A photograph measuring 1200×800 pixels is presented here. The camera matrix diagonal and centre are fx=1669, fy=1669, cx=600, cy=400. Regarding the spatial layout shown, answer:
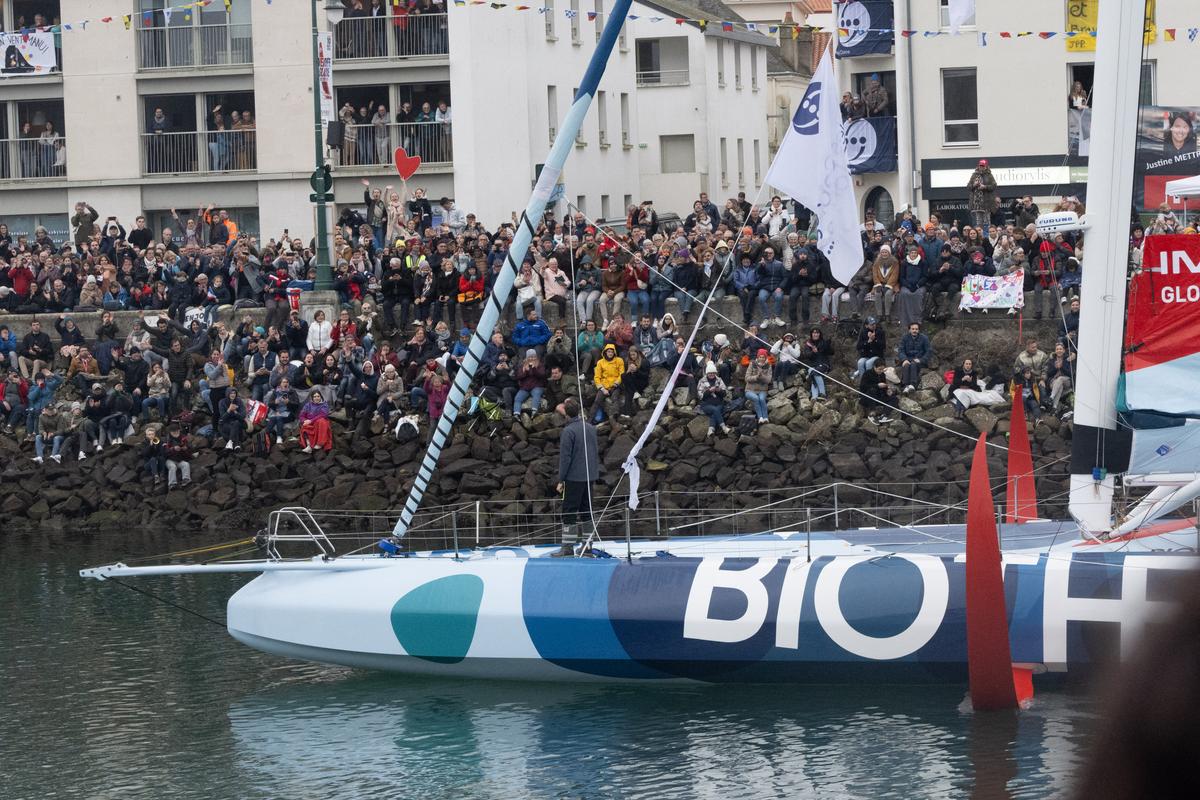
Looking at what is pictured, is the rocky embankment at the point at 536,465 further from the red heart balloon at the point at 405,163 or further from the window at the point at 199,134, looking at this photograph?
the window at the point at 199,134

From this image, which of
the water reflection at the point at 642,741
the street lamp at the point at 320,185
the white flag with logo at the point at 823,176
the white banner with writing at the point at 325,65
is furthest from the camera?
the white banner with writing at the point at 325,65

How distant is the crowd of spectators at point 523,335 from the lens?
28625 millimetres

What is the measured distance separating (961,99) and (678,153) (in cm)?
1746

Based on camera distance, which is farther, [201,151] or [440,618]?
[201,151]

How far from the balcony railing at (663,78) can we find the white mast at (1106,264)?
40.4 m

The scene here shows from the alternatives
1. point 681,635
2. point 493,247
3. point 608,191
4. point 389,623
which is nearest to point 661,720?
point 681,635

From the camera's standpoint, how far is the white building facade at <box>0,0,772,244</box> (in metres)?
43.6

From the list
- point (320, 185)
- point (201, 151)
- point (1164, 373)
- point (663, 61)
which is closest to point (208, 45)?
point (201, 151)

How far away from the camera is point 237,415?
101 feet

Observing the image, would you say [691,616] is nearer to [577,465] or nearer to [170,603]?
[577,465]

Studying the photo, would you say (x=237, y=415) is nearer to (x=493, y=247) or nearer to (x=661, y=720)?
(x=493, y=247)

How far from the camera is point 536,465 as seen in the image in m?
28.4

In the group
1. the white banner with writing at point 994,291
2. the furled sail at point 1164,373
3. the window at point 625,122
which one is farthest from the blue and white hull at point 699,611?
the window at point 625,122

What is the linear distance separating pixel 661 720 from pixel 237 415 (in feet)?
55.4
